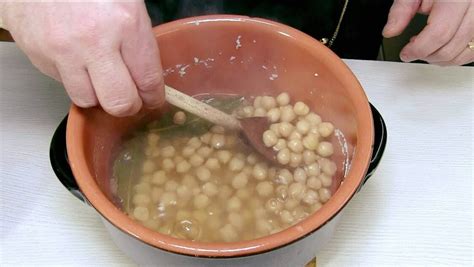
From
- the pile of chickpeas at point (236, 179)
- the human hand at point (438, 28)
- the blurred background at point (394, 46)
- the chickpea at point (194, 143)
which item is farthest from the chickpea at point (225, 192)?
the blurred background at point (394, 46)

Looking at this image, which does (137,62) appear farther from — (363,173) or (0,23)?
(363,173)

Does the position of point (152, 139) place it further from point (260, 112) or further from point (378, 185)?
point (378, 185)

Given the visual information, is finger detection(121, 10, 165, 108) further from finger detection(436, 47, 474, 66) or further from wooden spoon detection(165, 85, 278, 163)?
finger detection(436, 47, 474, 66)

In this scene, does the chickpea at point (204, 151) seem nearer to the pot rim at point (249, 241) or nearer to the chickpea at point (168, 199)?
the chickpea at point (168, 199)

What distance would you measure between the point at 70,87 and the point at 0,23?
0.50 feet

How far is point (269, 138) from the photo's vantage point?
1044 millimetres

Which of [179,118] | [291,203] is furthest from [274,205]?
[179,118]

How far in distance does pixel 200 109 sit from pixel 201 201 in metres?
0.15

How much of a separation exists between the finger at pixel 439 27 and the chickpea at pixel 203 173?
0.42 meters

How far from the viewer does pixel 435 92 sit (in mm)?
1222

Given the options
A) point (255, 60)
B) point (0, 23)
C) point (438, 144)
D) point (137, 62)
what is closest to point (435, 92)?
point (438, 144)

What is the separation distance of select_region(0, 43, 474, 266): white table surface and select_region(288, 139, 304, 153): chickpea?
0.13 meters

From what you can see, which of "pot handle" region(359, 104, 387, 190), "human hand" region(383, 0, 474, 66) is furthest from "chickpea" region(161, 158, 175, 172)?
"human hand" region(383, 0, 474, 66)

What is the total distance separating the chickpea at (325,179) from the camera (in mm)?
981
